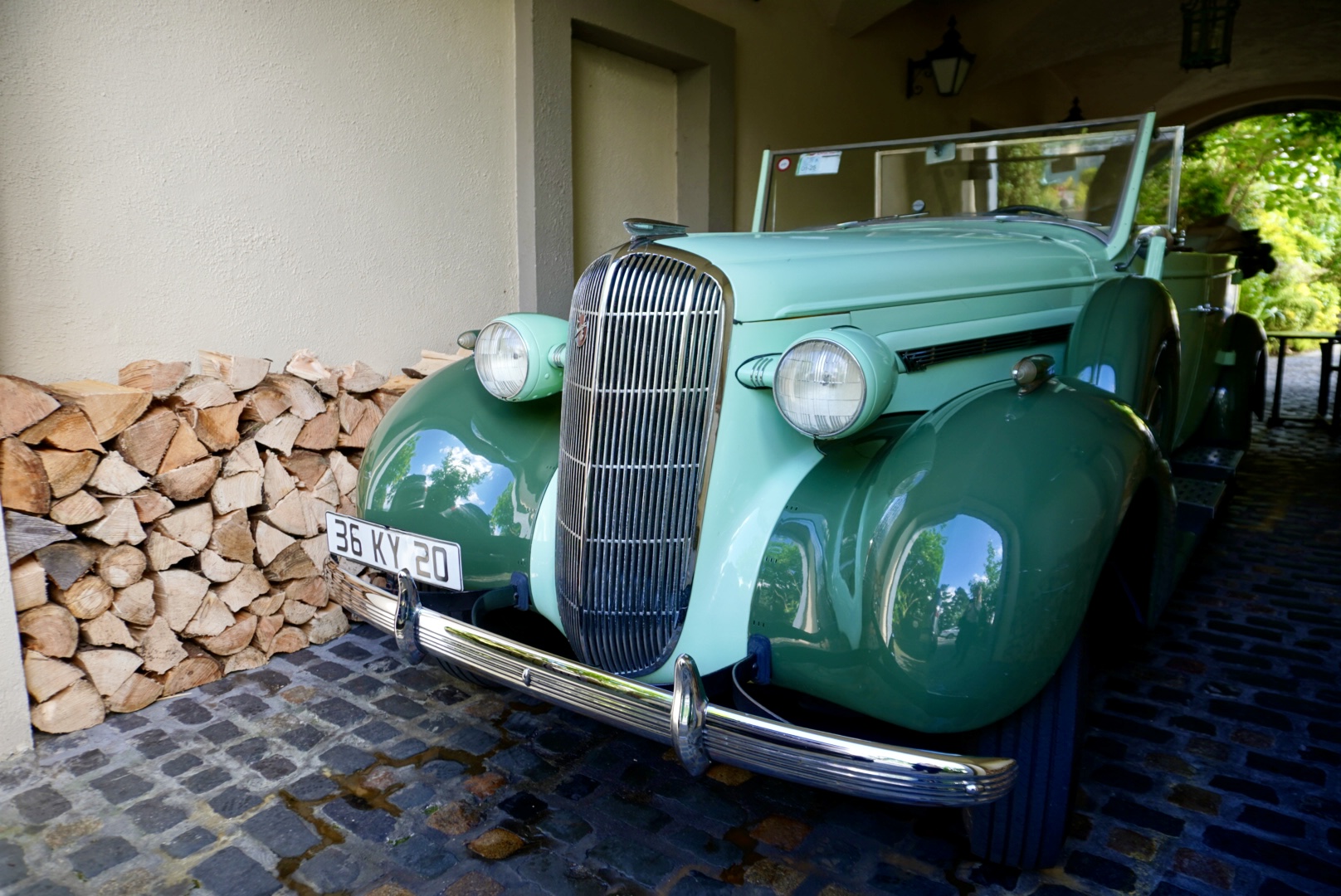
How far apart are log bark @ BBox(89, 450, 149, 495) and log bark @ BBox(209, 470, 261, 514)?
0.79ft

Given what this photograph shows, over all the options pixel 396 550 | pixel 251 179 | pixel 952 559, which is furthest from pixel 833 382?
pixel 251 179

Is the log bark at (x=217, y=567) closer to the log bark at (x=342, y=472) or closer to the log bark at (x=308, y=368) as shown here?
the log bark at (x=342, y=472)

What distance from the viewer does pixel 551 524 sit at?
2139 mm

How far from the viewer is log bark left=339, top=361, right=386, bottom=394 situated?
323 centimetres

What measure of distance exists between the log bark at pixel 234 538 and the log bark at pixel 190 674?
1.09 feet

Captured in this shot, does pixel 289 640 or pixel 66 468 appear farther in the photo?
pixel 289 640

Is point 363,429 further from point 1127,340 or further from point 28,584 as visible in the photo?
point 1127,340

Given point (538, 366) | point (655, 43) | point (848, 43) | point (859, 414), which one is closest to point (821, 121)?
point (848, 43)

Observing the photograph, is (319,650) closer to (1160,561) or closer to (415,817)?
(415,817)

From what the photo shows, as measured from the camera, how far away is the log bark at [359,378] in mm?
3234

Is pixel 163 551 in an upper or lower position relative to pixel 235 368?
lower

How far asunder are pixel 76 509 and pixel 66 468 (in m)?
0.12

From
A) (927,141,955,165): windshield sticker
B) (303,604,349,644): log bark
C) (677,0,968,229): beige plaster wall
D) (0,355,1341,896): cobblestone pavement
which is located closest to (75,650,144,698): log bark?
(0,355,1341,896): cobblestone pavement

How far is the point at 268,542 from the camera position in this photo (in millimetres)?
2996
